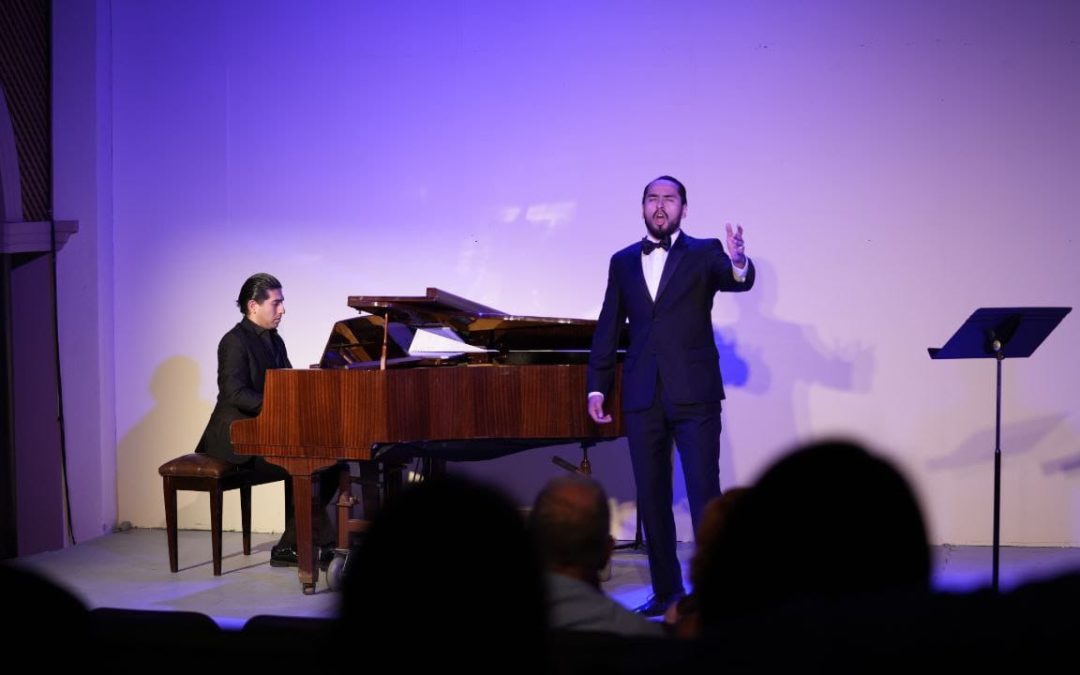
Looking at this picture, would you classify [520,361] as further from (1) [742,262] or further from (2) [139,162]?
(2) [139,162]

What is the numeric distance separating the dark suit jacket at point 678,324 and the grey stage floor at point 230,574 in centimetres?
96

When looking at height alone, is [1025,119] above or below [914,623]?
above

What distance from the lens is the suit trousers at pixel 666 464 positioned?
4246mm

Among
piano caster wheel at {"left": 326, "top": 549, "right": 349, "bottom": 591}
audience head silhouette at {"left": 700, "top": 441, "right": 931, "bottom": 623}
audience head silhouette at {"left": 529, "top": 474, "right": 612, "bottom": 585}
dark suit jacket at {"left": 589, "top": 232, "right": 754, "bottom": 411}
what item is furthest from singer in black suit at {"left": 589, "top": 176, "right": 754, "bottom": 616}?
audience head silhouette at {"left": 700, "top": 441, "right": 931, "bottom": 623}

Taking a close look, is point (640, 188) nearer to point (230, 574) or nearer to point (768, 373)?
point (768, 373)

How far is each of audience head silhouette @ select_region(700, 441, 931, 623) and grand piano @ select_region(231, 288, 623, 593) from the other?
126 inches

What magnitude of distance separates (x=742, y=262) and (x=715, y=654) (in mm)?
3270

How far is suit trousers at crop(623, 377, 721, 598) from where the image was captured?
167 inches

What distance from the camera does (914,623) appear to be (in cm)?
100

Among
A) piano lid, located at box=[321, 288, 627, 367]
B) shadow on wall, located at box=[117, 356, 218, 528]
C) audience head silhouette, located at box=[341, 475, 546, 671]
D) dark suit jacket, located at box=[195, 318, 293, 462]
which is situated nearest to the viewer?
audience head silhouette, located at box=[341, 475, 546, 671]

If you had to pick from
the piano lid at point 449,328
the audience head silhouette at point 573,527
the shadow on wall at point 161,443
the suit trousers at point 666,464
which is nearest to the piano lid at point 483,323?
the piano lid at point 449,328

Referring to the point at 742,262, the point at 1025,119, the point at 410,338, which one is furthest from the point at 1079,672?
the point at 1025,119

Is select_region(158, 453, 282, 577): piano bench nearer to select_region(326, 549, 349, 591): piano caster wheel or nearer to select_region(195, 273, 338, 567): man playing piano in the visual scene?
select_region(195, 273, 338, 567): man playing piano

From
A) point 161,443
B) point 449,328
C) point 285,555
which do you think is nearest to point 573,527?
point 449,328
